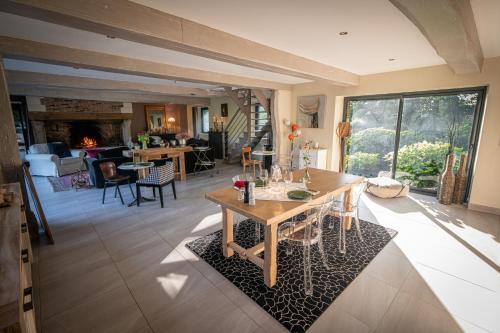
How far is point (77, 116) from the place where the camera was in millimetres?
8891

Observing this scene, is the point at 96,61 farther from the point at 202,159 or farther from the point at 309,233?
the point at 202,159

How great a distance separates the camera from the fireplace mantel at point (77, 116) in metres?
8.07

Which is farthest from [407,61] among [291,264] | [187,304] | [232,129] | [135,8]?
[232,129]

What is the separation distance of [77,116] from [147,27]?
8.83 m

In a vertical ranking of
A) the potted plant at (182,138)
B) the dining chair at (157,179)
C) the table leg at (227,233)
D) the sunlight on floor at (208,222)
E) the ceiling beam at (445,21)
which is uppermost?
the ceiling beam at (445,21)

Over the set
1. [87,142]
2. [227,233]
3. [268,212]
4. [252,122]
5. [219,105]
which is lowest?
[227,233]

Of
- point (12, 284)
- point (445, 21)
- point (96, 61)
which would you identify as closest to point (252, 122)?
point (96, 61)

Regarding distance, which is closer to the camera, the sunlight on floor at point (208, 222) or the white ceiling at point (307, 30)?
the white ceiling at point (307, 30)

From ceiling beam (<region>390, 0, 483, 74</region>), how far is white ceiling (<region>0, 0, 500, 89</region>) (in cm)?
20

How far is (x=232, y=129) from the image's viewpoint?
10.5m

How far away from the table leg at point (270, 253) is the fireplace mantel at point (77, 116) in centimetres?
975

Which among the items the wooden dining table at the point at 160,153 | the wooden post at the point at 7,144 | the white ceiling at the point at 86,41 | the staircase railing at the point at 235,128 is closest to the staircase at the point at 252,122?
the staircase railing at the point at 235,128

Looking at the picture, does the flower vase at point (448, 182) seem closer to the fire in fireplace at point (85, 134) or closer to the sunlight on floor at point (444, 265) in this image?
the sunlight on floor at point (444, 265)

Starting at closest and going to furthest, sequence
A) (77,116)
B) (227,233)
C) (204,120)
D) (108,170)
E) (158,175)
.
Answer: (227,233) → (158,175) → (108,170) → (77,116) → (204,120)
